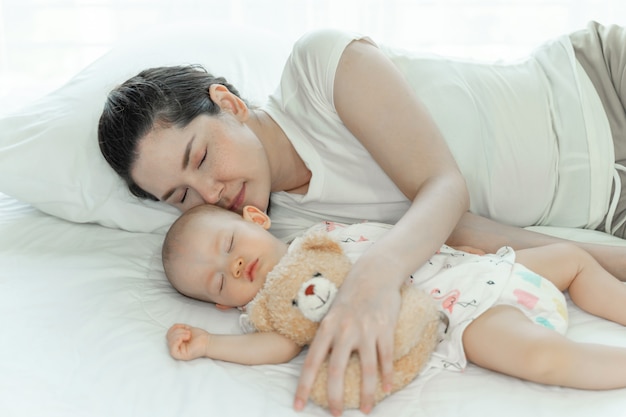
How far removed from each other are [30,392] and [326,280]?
48 cm

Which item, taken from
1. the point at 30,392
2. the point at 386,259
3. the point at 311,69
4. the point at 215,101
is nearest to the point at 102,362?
the point at 30,392

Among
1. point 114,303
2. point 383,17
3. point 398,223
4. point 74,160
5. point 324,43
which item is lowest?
point 114,303

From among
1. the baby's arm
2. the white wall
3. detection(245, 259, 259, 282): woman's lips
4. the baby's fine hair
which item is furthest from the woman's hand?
the white wall

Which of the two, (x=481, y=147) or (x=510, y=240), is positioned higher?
(x=481, y=147)

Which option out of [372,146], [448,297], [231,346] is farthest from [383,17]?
[231,346]

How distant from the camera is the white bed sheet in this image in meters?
1.05

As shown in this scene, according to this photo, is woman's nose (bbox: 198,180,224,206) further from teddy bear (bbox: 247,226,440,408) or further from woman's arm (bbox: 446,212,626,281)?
woman's arm (bbox: 446,212,626,281)

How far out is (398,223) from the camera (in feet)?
4.20

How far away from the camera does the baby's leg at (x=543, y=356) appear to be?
108 cm

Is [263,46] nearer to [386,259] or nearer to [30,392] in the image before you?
[386,259]

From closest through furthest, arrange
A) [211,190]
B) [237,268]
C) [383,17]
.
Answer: [237,268]
[211,190]
[383,17]

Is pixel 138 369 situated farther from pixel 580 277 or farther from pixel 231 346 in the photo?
pixel 580 277

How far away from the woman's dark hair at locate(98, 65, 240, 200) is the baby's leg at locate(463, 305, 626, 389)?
0.71 meters

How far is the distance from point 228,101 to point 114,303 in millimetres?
485
